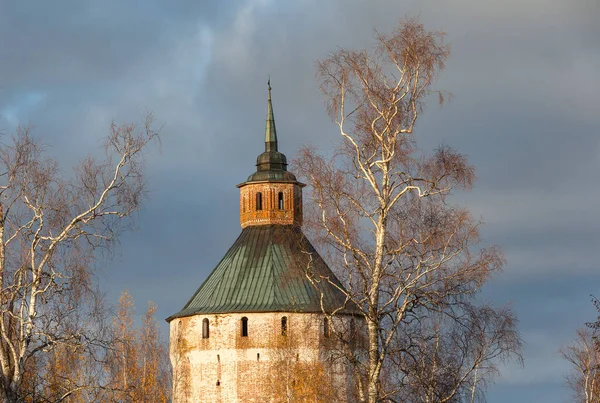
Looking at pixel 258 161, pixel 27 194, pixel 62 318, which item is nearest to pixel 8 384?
pixel 62 318

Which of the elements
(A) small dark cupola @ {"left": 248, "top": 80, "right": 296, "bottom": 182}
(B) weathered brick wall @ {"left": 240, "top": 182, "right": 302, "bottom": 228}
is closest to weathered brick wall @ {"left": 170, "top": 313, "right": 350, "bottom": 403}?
(B) weathered brick wall @ {"left": 240, "top": 182, "right": 302, "bottom": 228}

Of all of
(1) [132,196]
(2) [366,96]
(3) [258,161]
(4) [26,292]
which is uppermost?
(3) [258,161]

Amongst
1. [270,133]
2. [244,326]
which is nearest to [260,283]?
[244,326]

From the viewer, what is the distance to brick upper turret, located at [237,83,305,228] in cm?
7094

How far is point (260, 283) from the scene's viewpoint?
67750 mm

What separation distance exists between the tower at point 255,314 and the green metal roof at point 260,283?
0.15 ft

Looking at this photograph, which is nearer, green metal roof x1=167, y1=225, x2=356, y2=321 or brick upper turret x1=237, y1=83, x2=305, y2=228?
green metal roof x1=167, y1=225, x2=356, y2=321

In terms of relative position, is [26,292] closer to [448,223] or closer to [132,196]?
[132,196]

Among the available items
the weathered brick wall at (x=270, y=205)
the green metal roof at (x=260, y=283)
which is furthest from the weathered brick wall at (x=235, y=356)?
the weathered brick wall at (x=270, y=205)

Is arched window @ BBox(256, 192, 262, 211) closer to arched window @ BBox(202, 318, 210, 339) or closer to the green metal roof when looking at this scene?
the green metal roof

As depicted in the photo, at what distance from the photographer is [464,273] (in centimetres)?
3703

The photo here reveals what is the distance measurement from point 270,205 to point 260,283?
4909mm

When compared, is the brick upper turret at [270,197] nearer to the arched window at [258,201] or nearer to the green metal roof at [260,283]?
the arched window at [258,201]

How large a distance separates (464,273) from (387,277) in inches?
79.0
